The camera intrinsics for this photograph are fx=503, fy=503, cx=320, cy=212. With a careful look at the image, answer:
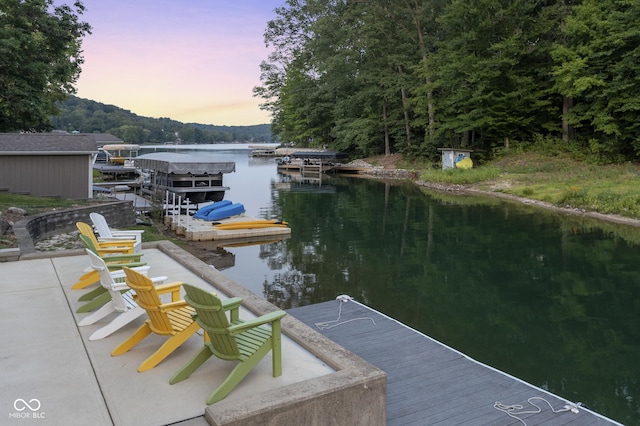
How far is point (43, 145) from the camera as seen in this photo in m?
16.2

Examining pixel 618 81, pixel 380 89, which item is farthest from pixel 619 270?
pixel 380 89

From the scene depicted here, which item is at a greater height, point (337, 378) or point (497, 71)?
point (497, 71)

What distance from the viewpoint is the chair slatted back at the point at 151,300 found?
4.01m

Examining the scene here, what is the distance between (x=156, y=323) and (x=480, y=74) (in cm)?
3025

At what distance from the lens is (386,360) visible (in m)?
5.48

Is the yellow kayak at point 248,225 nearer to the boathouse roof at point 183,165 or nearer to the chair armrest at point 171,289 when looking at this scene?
the boathouse roof at point 183,165

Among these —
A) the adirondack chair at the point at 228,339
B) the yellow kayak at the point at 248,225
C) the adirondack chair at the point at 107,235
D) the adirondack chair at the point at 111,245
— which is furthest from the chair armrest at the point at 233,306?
the yellow kayak at the point at 248,225

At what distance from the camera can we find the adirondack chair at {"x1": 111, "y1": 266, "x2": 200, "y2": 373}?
13.2 feet

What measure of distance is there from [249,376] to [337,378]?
0.71m

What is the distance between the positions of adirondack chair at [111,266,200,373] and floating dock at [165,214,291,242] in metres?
10.2

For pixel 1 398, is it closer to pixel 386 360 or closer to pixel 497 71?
pixel 386 360

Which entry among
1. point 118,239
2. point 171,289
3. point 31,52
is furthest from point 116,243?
point 31,52

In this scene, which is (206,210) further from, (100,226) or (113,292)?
(113,292)

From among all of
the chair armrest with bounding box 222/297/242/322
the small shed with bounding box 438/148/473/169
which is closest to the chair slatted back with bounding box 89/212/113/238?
the chair armrest with bounding box 222/297/242/322
